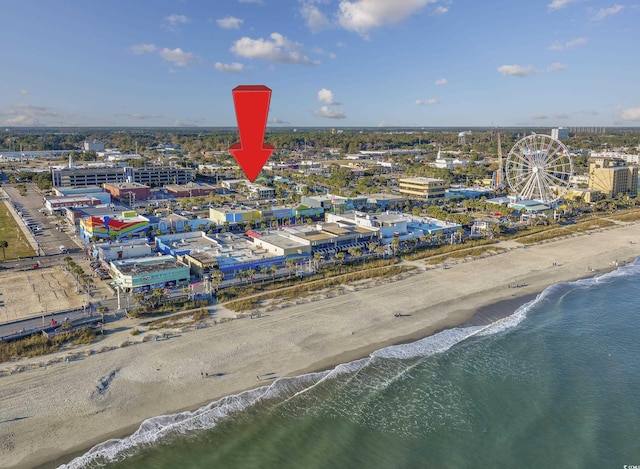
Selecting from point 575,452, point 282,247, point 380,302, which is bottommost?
point 575,452

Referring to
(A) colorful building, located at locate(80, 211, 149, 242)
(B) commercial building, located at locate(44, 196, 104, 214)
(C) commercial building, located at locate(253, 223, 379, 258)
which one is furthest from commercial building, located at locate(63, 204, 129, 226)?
(C) commercial building, located at locate(253, 223, 379, 258)

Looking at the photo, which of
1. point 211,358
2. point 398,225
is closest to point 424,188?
point 398,225

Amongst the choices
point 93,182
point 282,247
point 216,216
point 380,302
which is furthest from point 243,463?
point 93,182

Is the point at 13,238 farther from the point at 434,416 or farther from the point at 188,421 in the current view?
the point at 434,416

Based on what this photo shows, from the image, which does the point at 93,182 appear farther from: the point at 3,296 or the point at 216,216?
the point at 3,296

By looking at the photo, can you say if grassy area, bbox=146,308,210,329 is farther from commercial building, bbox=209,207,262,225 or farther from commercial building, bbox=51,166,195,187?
commercial building, bbox=51,166,195,187


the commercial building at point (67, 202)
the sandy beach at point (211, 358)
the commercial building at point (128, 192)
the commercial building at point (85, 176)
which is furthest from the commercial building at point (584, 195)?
the commercial building at point (85, 176)
